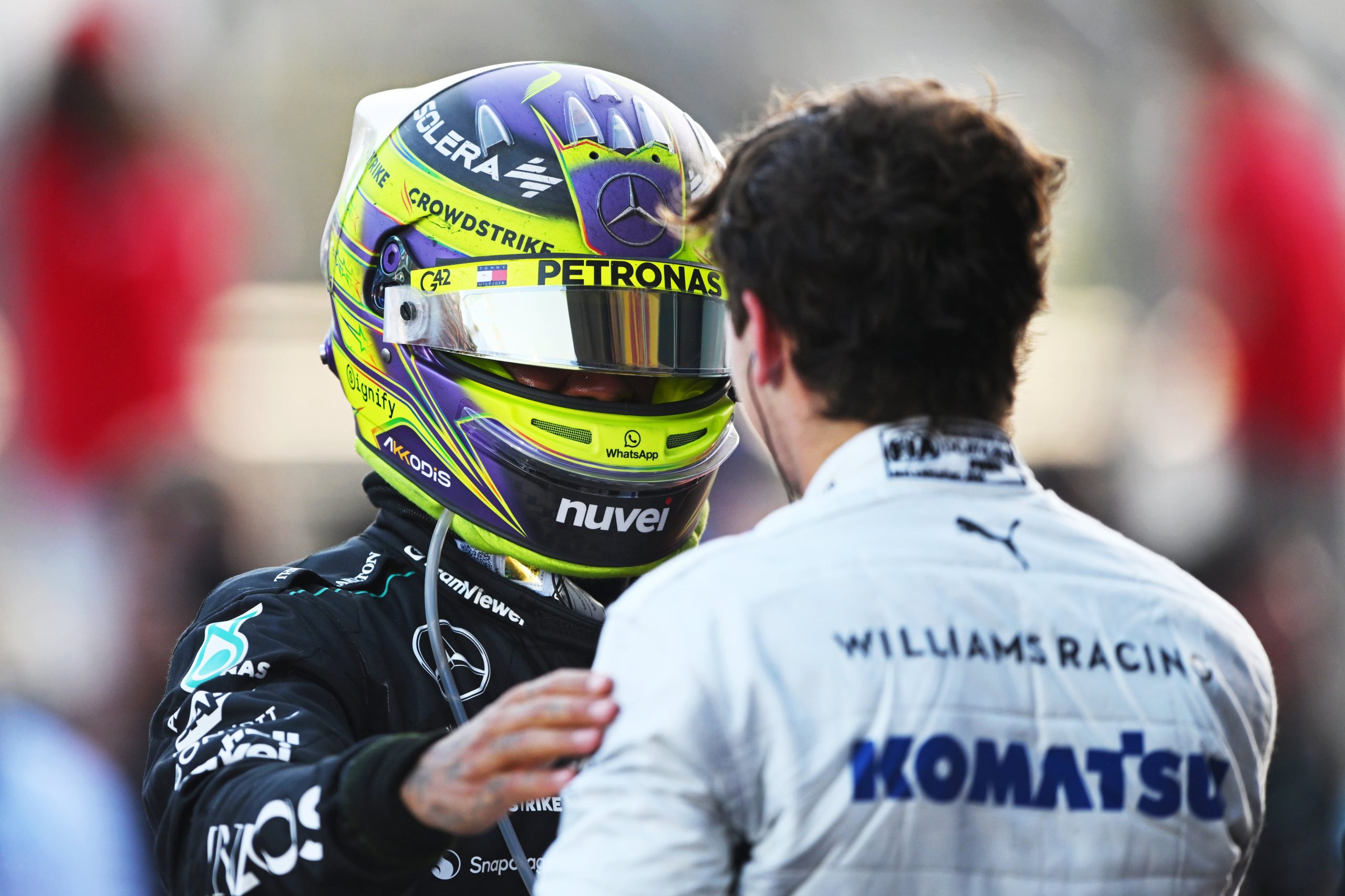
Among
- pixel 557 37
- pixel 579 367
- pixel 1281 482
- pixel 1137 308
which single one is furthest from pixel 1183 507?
pixel 579 367

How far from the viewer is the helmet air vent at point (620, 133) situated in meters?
1.98

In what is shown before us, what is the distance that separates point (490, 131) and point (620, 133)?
0.61ft

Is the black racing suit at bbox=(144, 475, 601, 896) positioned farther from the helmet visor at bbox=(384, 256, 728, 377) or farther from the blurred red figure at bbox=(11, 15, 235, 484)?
the blurred red figure at bbox=(11, 15, 235, 484)

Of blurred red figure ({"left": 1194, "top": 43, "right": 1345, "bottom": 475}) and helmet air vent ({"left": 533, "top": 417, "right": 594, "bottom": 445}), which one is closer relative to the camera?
helmet air vent ({"left": 533, "top": 417, "right": 594, "bottom": 445})

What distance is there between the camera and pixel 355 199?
6.66ft

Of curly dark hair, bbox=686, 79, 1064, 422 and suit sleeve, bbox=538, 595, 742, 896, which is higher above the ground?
curly dark hair, bbox=686, 79, 1064, 422

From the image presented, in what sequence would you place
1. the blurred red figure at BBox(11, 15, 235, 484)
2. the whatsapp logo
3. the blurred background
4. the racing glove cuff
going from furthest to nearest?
the blurred red figure at BBox(11, 15, 235, 484) → the blurred background → the whatsapp logo → the racing glove cuff

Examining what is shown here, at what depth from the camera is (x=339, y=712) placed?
1632mm

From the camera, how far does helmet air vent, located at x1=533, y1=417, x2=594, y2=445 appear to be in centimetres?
187

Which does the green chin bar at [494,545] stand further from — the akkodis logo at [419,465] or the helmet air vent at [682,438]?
the helmet air vent at [682,438]

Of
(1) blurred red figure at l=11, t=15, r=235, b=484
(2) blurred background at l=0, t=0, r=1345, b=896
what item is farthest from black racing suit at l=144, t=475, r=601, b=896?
(1) blurred red figure at l=11, t=15, r=235, b=484

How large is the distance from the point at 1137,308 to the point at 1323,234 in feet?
2.39

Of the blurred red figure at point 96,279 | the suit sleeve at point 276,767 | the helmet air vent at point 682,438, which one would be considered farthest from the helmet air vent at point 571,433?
the blurred red figure at point 96,279

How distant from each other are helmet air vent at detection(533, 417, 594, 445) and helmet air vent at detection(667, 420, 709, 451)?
4.7 inches
